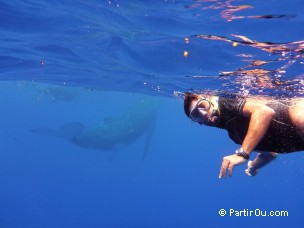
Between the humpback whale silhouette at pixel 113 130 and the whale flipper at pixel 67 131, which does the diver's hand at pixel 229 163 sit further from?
the whale flipper at pixel 67 131

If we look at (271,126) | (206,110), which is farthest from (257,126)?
(206,110)

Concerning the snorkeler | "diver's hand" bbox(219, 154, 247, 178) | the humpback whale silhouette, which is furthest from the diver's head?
the humpback whale silhouette

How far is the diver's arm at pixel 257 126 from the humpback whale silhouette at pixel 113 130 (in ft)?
71.2

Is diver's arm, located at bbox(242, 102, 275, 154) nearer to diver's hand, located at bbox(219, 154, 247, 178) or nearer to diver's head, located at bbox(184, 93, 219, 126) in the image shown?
diver's hand, located at bbox(219, 154, 247, 178)

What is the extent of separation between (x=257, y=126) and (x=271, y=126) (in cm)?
72

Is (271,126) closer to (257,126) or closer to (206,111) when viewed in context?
(257,126)

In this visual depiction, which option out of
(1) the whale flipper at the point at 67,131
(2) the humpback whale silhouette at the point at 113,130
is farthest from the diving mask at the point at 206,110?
(1) the whale flipper at the point at 67,131

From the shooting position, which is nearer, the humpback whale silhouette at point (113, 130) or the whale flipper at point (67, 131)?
the humpback whale silhouette at point (113, 130)

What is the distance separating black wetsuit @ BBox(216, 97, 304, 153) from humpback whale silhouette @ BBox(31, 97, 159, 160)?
68.9 ft

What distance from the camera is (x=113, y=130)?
27.2m

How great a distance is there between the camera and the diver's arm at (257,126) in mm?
4820

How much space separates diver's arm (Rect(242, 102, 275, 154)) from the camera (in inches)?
190

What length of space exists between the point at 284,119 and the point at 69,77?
1451 centimetres

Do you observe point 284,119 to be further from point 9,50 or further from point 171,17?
point 9,50
